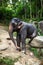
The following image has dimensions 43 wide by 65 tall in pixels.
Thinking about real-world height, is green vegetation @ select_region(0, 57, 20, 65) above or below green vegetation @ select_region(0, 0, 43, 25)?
above

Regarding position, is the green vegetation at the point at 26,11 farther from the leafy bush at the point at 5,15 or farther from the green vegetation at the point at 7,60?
the green vegetation at the point at 7,60

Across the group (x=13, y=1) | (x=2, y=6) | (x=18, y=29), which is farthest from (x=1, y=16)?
(x=18, y=29)

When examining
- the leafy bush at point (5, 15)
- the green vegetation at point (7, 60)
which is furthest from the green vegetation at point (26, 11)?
the green vegetation at point (7, 60)

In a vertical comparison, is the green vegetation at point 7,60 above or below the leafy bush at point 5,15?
above

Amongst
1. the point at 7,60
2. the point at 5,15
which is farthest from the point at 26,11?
the point at 7,60

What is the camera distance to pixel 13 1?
31828 mm

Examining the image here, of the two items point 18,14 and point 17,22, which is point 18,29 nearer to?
point 17,22

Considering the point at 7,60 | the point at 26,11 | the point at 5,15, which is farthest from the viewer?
the point at 26,11

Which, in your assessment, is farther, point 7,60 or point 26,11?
point 26,11

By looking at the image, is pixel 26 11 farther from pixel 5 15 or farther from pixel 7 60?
pixel 7 60

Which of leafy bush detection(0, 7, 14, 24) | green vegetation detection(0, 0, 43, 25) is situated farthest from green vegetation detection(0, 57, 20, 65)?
leafy bush detection(0, 7, 14, 24)

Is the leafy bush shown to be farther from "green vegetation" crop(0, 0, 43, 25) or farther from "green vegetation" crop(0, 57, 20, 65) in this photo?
"green vegetation" crop(0, 57, 20, 65)

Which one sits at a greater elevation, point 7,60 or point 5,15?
point 7,60

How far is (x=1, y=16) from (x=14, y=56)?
51.1 ft
